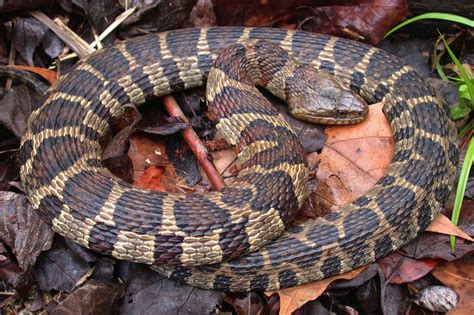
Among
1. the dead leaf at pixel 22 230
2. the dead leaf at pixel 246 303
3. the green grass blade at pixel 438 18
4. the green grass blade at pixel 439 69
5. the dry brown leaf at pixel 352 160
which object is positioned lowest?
the dead leaf at pixel 246 303

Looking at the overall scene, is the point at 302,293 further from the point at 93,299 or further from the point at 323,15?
the point at 323,15

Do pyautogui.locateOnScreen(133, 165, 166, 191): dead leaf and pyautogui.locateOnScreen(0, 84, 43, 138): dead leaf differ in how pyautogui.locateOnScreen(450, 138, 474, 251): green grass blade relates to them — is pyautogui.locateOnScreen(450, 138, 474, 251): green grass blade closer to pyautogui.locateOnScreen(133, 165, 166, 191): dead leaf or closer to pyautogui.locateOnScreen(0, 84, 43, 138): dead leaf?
pyautogui.locateOnScreen(133, 165, 166, 191): dead leaf

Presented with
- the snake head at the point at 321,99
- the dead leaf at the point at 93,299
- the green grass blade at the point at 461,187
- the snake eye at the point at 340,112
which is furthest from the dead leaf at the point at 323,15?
the dead leaf at the point at 93,299

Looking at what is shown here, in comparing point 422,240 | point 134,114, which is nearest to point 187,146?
point 134,114

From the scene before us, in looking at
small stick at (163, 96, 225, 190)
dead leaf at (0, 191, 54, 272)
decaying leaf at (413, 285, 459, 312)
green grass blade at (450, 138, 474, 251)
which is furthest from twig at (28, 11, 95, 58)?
decaying leaf at (413, 285, 459, 312)

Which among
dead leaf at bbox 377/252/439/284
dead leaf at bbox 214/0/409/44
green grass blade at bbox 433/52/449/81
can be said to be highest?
dead leaf at bbox 214/0/409/44

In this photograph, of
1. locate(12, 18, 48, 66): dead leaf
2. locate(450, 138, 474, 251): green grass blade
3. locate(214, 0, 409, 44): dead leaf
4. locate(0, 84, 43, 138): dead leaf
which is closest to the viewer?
locate(450, 138, 474, 251): green grass blade

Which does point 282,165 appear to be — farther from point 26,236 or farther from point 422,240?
point 26,236

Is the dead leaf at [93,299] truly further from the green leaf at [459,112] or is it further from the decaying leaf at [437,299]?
the green leaf at [459,112]
